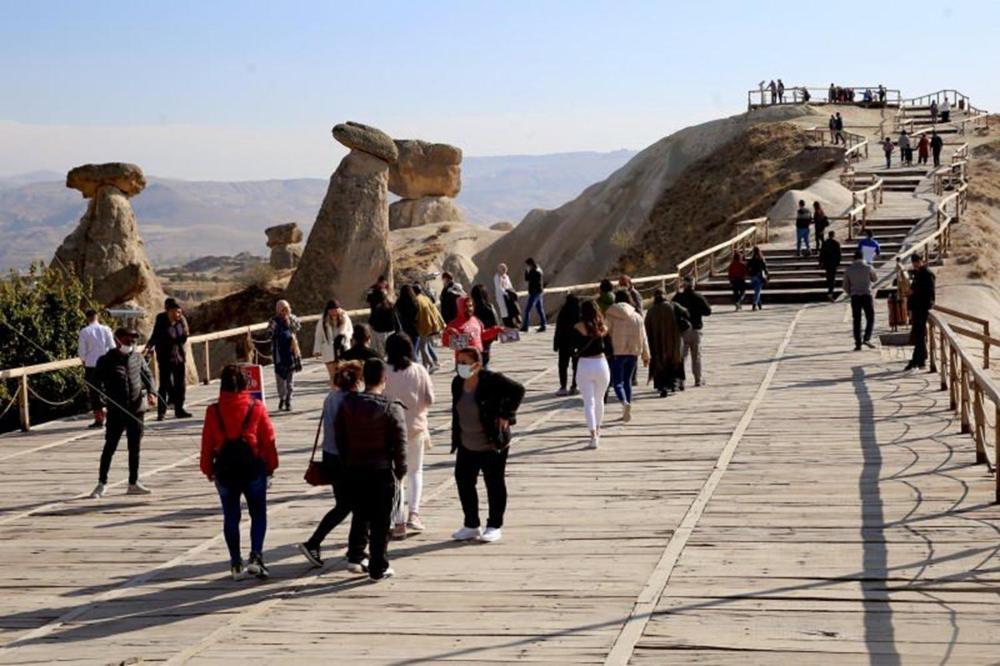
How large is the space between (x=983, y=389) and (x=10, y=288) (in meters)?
20.0

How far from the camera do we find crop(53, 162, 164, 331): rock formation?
38594mm

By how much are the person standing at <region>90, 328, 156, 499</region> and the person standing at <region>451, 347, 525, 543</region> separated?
3804 mm

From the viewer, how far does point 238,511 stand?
11.0 m

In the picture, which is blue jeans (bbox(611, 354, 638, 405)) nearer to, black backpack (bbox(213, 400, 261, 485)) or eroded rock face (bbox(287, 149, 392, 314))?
black backpack (bbox(213, 400, 261, 485))

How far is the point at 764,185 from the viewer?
66.2 meters

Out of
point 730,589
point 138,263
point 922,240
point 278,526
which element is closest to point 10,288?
point 138,263

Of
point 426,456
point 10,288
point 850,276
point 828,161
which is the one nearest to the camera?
point 426,456

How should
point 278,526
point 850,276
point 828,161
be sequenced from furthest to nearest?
1. point 828,161
2. point 850,276
3. point 278,526

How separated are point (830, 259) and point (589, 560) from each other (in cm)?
2560

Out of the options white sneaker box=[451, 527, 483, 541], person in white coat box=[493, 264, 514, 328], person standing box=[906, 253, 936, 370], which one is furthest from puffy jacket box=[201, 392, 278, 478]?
person in white coat box=[493, 264, 514, 328]

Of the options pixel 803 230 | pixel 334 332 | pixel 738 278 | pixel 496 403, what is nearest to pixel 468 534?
pixel 496 403

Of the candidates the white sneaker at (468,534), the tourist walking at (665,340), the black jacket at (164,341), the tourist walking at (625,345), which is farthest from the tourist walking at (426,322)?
the white sneaker at (468,534)

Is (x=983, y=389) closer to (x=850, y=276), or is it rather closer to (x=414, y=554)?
(x=414, y=554)

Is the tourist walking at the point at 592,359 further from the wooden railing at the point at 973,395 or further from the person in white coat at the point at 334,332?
the person in white coat at the point at 334,332
